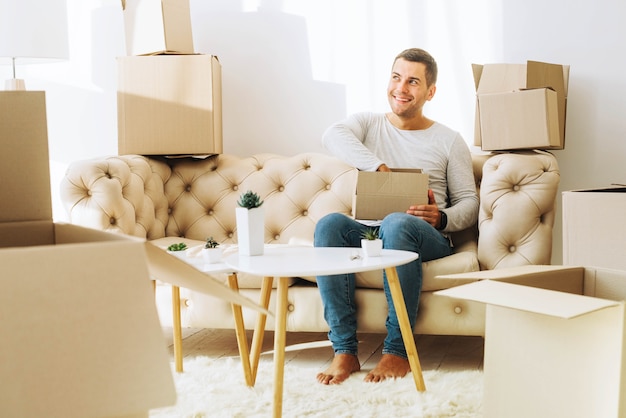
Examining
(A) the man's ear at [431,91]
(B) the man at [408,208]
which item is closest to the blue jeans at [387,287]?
(B) the man at [408,208]

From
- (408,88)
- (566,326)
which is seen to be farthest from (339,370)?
(566,326)

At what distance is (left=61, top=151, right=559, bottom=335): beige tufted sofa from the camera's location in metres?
2.14

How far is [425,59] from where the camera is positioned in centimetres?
Result: 257

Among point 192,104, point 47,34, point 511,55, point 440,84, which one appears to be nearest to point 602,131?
point 511,55

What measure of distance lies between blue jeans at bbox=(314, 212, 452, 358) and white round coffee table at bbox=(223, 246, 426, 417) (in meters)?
0.13

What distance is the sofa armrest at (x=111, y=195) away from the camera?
2.18 meters

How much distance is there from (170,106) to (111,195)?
0.59 metres

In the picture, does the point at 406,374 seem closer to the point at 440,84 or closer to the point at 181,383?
the point at 181,383

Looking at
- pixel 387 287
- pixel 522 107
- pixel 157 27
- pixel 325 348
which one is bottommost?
pixel 325 348

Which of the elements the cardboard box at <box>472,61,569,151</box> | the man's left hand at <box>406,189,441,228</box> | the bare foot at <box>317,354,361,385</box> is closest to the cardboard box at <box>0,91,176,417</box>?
the bare foot at <box>317,354,361,385</box>

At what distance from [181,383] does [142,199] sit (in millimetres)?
775

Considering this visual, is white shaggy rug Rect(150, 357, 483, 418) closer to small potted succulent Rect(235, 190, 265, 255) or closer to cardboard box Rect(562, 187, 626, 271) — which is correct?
small potted succulent Rect(235, 190, 265, 255)

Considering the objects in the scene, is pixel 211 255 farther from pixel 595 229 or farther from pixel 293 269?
pixel 595 229

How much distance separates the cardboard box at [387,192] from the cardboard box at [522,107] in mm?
393
